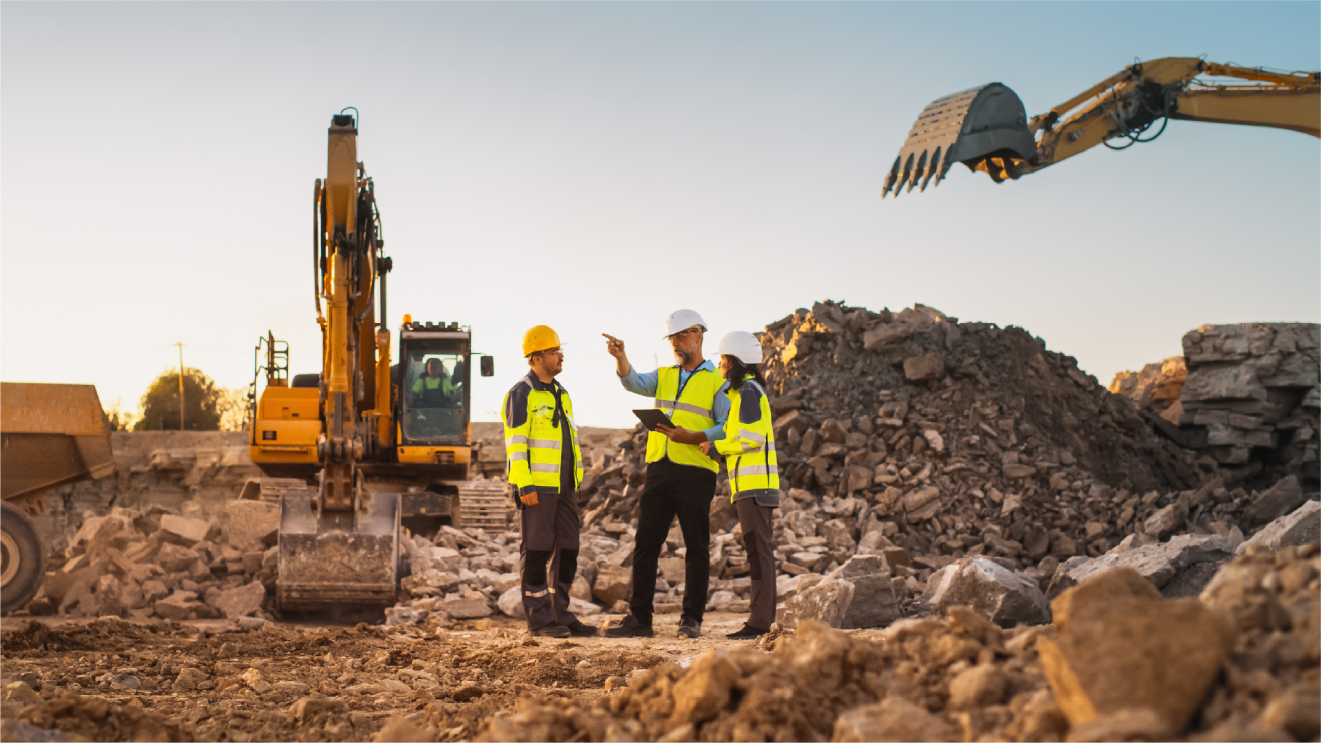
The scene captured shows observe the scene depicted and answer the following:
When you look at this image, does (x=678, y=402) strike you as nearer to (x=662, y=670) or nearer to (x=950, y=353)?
(x=662, y=670)

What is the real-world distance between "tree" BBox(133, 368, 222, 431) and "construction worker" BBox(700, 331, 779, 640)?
2953 cm

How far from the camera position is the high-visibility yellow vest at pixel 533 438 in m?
6.34

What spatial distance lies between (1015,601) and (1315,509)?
1900 mm

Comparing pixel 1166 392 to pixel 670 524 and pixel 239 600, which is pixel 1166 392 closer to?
pixel 670 524

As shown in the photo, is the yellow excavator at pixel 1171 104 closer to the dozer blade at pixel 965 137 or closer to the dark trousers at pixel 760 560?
the dozer blade at pixel 965 137

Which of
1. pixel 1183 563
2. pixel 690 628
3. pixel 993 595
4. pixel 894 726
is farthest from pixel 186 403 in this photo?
pixel 894 726

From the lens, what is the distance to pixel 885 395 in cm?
1313

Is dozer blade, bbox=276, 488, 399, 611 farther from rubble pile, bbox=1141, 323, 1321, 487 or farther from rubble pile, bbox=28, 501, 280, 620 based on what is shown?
rubble pile, bbox=1141, 323, 1321, 487

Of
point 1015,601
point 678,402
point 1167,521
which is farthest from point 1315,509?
point 1167,521

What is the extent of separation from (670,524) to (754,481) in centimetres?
62

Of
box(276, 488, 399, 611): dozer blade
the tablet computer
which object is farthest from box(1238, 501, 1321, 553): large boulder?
box(276, 488, 399, 611): dozer blade

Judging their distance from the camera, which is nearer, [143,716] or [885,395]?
[143,716]

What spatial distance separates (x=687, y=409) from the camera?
20.6ft

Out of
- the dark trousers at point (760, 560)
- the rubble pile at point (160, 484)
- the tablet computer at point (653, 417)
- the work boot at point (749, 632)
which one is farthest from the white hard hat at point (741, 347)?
the rubble pile at point (160, 484)
